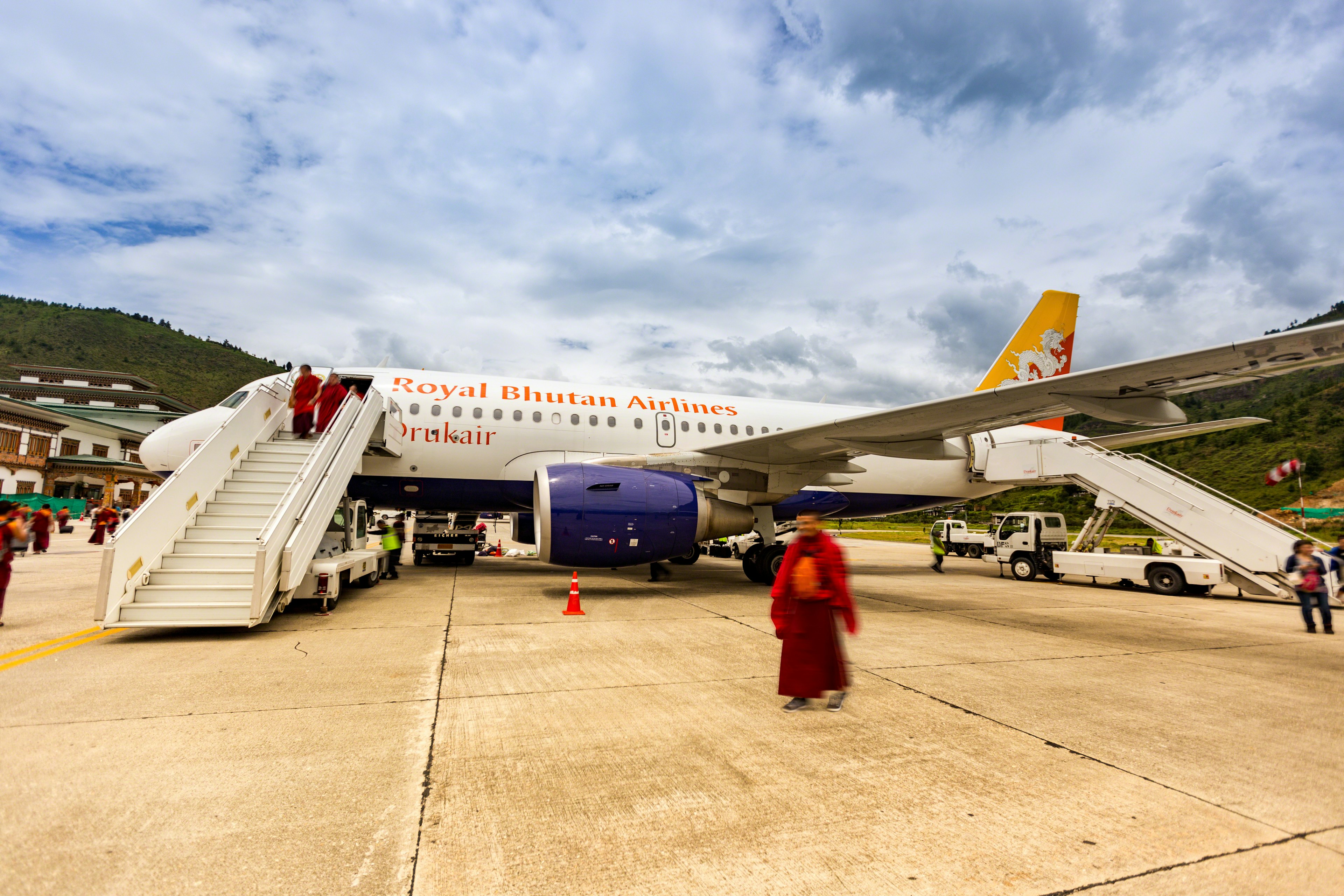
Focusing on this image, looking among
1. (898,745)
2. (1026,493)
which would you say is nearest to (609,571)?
(898,745)

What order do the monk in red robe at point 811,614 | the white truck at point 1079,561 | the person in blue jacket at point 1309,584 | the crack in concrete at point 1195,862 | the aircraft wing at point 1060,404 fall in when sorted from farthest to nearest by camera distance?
the white truck at point 1079,561 → the person in blue jacket at point 1309,584 → the aircraft wing at point 1060,404 → the monk in red robe at point 811,614 → the crack in concrete at point 1195,862

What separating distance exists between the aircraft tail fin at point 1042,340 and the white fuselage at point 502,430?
17.0 ft

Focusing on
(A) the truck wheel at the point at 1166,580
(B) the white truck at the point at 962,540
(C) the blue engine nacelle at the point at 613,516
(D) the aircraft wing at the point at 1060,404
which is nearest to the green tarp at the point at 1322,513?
(B) the white truck at the point at 962,540

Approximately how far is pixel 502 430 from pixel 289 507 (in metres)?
4.52

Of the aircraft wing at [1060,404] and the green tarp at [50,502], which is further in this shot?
the green tarp at [50,502]

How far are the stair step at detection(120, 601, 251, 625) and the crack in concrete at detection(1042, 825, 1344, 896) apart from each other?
6934 millimetres

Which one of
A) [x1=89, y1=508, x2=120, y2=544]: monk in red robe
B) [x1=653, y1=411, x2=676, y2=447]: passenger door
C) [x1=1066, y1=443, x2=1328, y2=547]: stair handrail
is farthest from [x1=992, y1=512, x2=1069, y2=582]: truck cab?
[x1=89, y1=508, x2=120, y2=544]: monk in red robe

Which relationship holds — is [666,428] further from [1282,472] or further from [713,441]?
[1282,472]

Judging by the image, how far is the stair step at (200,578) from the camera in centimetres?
642

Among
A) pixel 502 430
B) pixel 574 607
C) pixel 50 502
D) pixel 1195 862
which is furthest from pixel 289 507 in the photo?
pixel 50 502

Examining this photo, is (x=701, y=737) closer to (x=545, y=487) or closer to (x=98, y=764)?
(x=98, y=764)

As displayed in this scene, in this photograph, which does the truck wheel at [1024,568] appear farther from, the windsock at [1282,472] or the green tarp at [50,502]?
the green tarp at [50,502]

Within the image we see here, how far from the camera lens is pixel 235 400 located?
34.4 ft

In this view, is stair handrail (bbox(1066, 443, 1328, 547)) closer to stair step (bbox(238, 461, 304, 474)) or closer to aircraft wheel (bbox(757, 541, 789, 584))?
aircraft wheel (bbox(757, 541, 789, 584))
